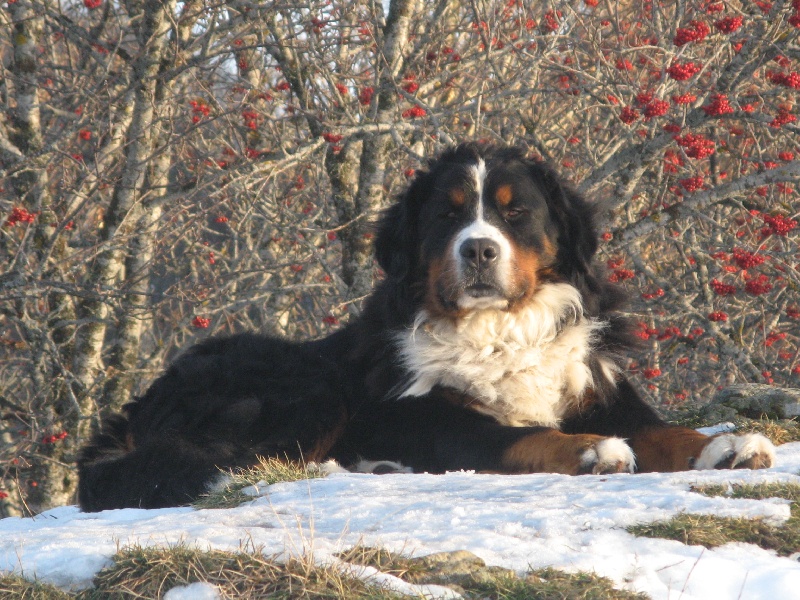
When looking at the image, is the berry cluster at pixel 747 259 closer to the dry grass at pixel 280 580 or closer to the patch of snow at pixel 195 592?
the dry grass at pixel 280 580

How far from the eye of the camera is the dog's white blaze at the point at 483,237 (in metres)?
4.48

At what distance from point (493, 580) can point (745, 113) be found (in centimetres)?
432

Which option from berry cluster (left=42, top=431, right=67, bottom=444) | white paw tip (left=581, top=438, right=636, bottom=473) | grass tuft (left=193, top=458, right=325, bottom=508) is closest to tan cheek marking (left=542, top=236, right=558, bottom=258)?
white paw tip (left=581, top=438, right=636, bottom=473)

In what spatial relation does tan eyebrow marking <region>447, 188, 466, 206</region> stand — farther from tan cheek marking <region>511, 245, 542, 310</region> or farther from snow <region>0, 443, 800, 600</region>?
snow <region>0, 443, 800, 600</region>

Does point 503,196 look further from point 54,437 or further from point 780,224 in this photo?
point 54,437

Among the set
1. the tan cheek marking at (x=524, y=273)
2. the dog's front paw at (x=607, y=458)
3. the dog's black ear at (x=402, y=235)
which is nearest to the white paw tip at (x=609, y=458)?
the dog's front paw at (x=607, y=458)

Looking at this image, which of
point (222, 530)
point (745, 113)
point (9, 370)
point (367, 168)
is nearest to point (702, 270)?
point (745, 113)

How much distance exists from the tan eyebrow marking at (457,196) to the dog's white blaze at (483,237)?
76 millimetres

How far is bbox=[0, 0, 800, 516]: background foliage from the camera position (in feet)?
21.1

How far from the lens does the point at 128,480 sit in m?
4.36

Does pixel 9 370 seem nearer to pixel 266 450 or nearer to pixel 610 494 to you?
pixel 266 450

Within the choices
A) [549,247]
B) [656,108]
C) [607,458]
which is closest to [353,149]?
[656,108]

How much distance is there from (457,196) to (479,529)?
216cm

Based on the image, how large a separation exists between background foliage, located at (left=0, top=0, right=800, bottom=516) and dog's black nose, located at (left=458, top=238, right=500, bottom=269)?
1.89 meters
